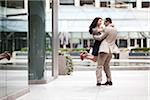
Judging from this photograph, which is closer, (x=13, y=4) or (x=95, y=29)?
(x=13, y=4)

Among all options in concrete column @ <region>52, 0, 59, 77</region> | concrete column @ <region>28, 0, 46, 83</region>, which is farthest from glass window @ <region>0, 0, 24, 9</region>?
concrete column @ <region>52, 0, 59, 77</region>

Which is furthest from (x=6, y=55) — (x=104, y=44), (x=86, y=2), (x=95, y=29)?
(x=86, y=2)

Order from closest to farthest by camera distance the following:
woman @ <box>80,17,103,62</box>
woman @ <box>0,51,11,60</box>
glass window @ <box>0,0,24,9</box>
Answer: woman @ <box>0,51,11,60</box> → glass window @ <box>0,0,24,9</box> → woman @ <box>80,17,103,62</box>

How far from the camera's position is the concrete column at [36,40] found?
1223 centimetres

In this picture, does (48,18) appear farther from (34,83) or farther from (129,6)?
(129,6)

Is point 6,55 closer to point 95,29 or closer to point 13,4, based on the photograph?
point 13,4

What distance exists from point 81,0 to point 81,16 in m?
4.44

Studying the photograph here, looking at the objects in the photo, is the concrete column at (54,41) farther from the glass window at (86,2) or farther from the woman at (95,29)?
the glass window at (86,2)

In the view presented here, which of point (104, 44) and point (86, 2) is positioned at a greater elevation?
point (86, 2)

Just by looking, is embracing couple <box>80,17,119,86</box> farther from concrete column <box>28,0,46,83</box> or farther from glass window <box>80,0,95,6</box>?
glass window <box>80,0,95,6</box>

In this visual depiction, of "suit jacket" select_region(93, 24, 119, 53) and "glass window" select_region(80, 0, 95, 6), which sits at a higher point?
"glass window" select_region(80, 0, 95, 6)

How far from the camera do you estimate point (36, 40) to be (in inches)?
487

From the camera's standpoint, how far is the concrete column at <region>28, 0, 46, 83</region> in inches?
482

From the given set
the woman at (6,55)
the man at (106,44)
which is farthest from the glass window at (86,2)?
the woman at (6,55)
